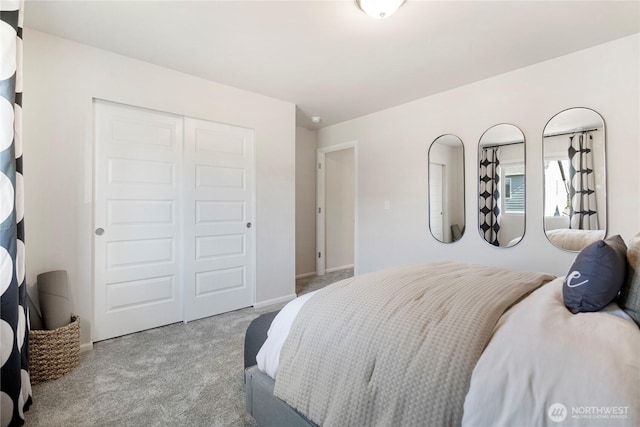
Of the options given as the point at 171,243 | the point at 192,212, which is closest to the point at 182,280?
the point at 171,243

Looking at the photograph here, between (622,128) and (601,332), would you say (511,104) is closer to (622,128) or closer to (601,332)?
(622,128)

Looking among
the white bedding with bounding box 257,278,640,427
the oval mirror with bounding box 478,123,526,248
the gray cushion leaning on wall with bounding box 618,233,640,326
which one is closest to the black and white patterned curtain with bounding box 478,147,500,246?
the oval mirror with bounding box 478,123,526,248

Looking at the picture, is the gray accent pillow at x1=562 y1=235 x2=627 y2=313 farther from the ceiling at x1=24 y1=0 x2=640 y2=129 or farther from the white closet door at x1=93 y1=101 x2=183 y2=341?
the white closet door at x1=93 y1=101 x2=183 y2=341

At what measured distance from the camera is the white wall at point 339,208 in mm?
4891

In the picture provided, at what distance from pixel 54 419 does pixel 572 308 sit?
2.46 meters

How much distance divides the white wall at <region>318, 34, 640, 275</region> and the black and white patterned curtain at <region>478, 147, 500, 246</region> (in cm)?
8

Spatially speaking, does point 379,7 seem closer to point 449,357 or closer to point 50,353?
point 449,357

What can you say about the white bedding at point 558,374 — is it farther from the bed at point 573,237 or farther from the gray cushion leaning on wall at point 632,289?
the bed at point 573,237

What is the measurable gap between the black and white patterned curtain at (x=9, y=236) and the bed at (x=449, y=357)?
1.14 meters

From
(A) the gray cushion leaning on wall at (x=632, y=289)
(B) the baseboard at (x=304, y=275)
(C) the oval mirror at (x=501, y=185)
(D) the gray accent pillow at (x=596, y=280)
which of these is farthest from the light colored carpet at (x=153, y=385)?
(C) the oval mirror at (x=501, y=185)

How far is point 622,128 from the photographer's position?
220cm

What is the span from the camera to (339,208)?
5.06 m

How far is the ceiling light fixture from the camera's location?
1.74 m

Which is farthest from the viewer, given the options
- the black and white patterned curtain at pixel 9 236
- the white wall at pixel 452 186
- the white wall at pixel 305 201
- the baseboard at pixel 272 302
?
the white wall at pixel 305 201
